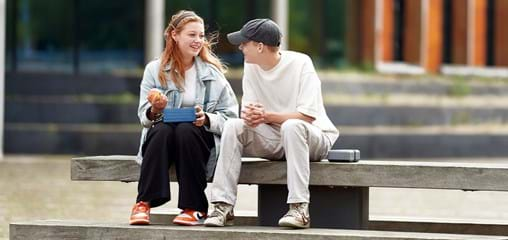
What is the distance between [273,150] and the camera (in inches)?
332

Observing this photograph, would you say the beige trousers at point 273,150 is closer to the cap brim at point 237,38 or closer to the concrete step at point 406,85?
the cap brim at point 237,38

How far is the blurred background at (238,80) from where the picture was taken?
24.0 m

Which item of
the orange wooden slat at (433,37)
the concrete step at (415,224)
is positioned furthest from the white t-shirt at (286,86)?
the orange wooden slat at (433,37)

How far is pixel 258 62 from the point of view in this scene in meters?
8.45

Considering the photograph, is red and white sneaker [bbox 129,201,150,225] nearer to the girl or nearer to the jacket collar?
the girl

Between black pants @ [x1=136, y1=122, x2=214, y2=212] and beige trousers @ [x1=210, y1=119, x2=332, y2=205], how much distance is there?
13 centimetres

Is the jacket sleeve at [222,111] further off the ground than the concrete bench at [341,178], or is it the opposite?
the jacket sleeve at [222,111]

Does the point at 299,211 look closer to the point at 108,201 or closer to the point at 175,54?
the point at 175,54

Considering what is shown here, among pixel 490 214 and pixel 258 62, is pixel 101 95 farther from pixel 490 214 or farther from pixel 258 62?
pixel 258 62

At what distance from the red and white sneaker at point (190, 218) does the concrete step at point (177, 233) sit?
12cm

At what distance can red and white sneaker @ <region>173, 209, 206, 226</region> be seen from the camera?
27.5ft

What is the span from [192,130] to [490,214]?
602 cm

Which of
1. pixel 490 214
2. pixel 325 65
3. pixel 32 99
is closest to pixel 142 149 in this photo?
pixel 490 214

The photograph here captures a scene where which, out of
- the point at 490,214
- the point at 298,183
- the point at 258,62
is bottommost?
the point at 490,214
